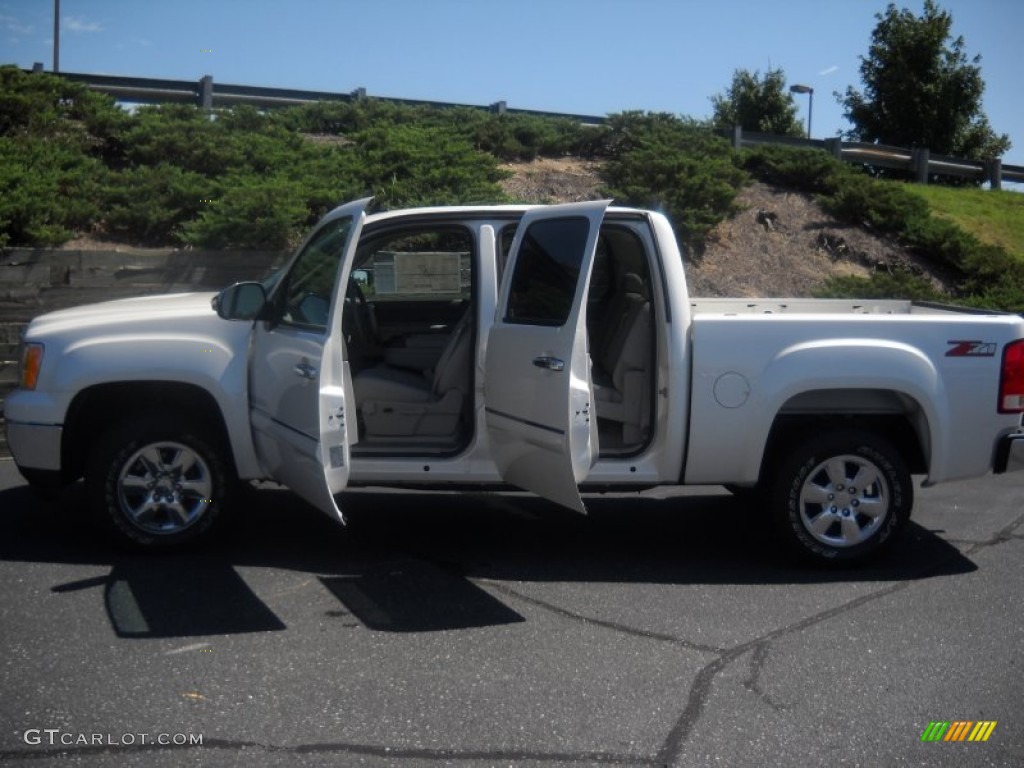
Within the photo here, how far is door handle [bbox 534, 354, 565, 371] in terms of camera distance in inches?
220

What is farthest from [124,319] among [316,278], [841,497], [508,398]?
[841,497]

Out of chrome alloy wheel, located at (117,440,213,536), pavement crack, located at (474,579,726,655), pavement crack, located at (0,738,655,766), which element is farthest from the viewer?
chrome alloy wheel, located at (117,440,213,536)

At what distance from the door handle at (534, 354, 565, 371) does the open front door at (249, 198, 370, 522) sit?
98 centimetres

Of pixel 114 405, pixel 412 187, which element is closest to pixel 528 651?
pixel 114 405

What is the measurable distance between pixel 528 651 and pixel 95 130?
43.2ft

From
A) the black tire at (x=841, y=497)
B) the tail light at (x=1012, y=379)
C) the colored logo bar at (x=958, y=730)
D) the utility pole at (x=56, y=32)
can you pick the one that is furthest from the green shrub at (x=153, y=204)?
the utility pole at (x=56, y=32)

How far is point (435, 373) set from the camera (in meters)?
6.79

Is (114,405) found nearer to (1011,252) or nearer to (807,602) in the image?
(807,602)

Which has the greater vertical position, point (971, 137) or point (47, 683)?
point (971, 137)

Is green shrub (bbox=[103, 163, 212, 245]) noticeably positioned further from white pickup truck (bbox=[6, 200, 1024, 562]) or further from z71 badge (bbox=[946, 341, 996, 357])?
z71 badge (bbox=[946, 341, 996, 357])

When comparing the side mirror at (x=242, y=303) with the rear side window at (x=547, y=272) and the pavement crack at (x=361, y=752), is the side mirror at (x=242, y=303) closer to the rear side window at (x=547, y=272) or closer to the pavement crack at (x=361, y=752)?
the rear side window at (x=547, y=272)

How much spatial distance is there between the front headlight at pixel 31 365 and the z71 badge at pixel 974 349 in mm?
5032

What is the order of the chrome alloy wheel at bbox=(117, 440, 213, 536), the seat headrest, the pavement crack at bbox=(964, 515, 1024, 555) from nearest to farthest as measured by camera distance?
1. the chrome alloy wheel at bbox=(117, 440, 213, 536)
2. the seat headrest
3. the pavement crack at bbox=(964, 515, 1024, 555)

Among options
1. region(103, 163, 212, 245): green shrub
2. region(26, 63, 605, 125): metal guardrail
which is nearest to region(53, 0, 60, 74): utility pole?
region(26, 63, 605, 125): metal guardrail
